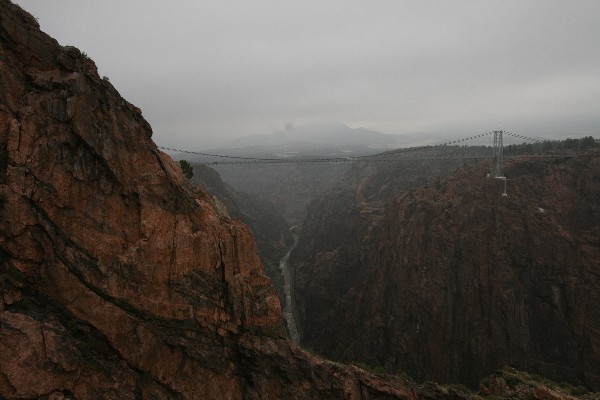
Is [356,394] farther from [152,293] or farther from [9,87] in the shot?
[9,87]

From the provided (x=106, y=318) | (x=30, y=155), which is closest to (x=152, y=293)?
(x=106, y=318)

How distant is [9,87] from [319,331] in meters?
44.9

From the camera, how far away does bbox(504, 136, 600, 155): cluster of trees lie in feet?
173

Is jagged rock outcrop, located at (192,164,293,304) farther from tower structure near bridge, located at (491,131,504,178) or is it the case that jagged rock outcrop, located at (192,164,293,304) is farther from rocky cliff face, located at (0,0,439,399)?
rocky cliff face, located at (0,0,439,399)

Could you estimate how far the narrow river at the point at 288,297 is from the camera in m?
52.4

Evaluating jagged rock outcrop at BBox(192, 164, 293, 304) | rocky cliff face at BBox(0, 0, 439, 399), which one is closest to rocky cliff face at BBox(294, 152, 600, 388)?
jagged rock outcrop at BBox(192, 164, 293, 304)

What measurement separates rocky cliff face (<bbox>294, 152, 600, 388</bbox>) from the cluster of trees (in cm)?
1221

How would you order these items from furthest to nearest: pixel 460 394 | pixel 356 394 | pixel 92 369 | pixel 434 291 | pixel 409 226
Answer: pixel 409 226
pixel 434 291
pixel 460 394
pixel 356 394
pixel 92 369

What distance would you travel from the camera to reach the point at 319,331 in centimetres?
5000

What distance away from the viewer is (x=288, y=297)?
63812 mm

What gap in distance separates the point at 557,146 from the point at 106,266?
66619 millimetres

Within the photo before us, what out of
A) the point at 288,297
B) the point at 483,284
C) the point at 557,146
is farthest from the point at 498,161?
the point at 288,297

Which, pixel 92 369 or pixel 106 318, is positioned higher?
pixel 106 318

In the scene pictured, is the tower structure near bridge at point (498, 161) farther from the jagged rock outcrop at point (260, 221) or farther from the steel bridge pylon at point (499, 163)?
the jagged rock outcrop at point (260, 221)
